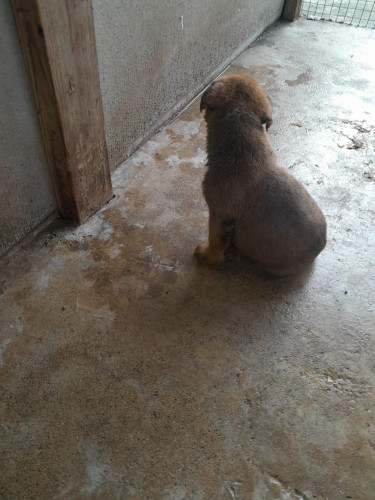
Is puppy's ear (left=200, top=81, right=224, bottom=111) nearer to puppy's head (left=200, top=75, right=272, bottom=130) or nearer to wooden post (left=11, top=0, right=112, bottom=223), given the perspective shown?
puppy's head (left=200, top=75, right=272, bottom=130)

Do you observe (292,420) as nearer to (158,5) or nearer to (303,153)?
(303,153)

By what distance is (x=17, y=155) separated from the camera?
2.74m

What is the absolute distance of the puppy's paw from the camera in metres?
3.02

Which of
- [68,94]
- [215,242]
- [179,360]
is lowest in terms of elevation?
[179,360]

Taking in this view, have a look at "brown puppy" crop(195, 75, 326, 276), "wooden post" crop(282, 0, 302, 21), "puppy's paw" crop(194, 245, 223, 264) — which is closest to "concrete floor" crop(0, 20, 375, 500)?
"puppy's paw" crop(194, 245, 223, 264)

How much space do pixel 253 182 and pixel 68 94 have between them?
132cm

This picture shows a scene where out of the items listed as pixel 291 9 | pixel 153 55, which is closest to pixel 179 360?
pixel 153 55

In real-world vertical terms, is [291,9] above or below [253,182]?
below

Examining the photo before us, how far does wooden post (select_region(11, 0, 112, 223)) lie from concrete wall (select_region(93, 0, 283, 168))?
42cm

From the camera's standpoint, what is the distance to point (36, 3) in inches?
87.2

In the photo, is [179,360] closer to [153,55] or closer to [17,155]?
[17,155]

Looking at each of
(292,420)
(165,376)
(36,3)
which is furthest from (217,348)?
(36,3)

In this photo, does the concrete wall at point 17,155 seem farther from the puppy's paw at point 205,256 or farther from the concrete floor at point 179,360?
the puppy's paw at point 205,256

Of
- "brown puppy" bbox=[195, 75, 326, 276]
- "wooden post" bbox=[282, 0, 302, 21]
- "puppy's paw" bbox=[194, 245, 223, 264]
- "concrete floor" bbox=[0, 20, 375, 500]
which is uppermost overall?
"brown puppy" bbox=[195, 75, 326, 276]
